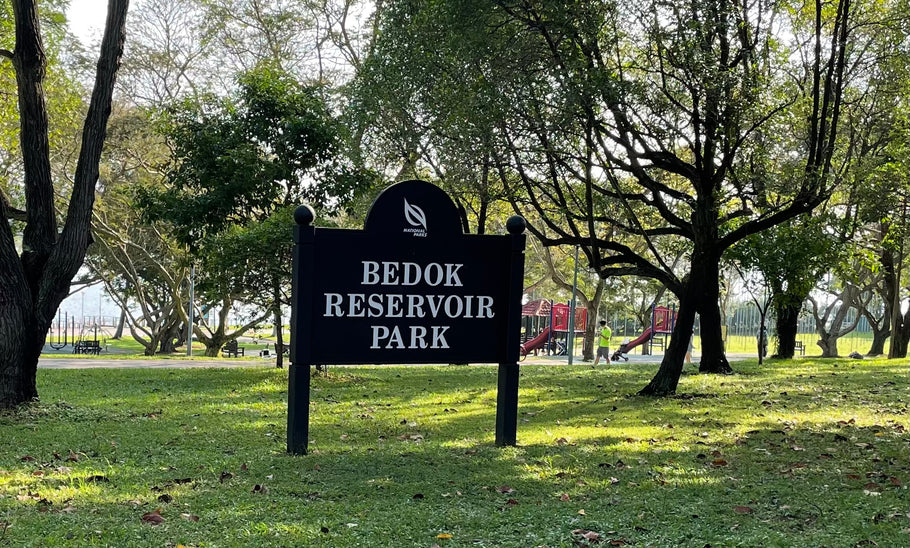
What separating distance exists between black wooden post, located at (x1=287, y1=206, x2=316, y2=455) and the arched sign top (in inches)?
24.4

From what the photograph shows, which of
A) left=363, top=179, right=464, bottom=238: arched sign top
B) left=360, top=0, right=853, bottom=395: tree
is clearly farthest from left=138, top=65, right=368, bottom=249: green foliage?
left=363, top=179, right=464, bottom=238: arched sign top

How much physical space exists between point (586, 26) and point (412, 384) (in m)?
7.28

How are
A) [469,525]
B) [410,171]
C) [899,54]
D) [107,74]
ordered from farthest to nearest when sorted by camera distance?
[410,171], [899,54], [107,74], [469,525]

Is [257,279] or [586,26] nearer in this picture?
[586,26]

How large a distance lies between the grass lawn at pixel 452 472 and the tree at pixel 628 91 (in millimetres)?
2993

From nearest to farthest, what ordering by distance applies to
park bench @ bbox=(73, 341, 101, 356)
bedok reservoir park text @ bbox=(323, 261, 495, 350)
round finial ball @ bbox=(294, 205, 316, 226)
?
1. round finial ball @ bbox=(294, 205, 316, 226)
2. bedok reservoir park text @ bbox=(323, 261, 495, 350)
3. park bench @ bbox=(73, 341, 101, 356)

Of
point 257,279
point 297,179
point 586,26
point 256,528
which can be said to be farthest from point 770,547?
point 297,179

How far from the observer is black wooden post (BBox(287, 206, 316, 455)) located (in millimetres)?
7535

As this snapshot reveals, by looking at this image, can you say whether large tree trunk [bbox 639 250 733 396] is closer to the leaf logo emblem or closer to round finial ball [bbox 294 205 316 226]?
the leaf logo emblem

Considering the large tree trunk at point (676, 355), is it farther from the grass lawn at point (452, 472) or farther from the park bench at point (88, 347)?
the park bench at point (88, 347)

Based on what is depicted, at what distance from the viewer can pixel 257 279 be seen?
49.1ft

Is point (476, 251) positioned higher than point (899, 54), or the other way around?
point (899, 54)

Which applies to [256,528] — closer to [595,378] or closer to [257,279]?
[257,279]

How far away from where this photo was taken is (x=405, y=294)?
26.2 ft
